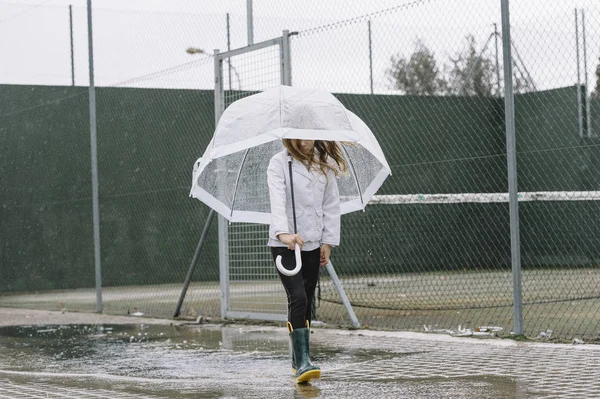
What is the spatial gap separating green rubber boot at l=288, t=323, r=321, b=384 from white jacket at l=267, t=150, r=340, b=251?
54 centimetres

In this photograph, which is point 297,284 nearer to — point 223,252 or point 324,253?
point 324,253

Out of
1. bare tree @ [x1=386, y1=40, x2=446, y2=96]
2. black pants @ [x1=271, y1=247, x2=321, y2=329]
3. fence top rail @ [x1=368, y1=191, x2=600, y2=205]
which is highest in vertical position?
bare tree @ [x1=386, y1=40, x2=446, y2=96]

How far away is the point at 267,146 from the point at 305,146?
2.90ft

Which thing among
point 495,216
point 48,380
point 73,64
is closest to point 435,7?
point 48,380

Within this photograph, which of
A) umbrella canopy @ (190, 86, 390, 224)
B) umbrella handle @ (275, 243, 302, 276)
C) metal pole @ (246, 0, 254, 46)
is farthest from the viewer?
metal pole @ (246, 0, 254, 46)

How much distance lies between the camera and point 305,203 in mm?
6555

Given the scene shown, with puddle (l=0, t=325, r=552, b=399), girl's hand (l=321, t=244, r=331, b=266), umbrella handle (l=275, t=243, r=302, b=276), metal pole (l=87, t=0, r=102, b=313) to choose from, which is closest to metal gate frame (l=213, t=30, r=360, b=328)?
puddle (l=0, t=325, r=552, b=399)

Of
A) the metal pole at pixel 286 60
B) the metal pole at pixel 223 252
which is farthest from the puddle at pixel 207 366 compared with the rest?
the metal pole at pixel 286 60

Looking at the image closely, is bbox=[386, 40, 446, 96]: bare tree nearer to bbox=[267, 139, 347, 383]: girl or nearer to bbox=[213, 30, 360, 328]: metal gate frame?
bbox=[213, 30, 360, 328]: metal gate frame

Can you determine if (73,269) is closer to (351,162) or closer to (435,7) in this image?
(435,7)

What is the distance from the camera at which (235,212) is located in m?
7.39

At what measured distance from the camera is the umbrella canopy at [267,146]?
6633 millimetres

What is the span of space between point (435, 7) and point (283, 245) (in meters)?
4.03

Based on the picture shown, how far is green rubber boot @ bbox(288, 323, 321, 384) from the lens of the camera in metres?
6.40
